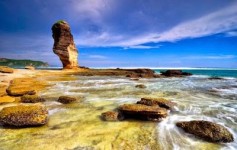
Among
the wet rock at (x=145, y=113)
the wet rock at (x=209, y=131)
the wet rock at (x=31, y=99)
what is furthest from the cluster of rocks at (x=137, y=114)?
the wet rock at (x=31, y=99)

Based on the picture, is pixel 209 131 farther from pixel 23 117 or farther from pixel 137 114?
pixel 23 117

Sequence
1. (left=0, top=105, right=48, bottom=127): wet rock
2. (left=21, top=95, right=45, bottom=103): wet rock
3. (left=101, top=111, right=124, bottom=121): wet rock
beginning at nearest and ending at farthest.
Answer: (left=0, top=105, right=48, bottom=127): wet rock
(left=101, top=111, right=124, bottom=121): wet rock
(left=21, top=95, right=45, bottom=103): wet rock

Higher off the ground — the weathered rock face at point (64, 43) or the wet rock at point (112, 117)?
the weathered rock face at point (64, 43)

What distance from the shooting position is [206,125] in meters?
5.75

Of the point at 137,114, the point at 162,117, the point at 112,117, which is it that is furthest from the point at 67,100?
the point at 162,117

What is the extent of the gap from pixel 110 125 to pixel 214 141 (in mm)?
3309

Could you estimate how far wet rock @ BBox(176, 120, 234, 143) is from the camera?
5307 millimetres

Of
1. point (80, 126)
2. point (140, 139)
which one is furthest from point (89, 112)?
point (140, 139)

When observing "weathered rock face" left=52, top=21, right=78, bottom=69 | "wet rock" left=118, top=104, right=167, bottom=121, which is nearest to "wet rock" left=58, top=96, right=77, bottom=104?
"wet rock" left=118, top=104, right=167, bottom=121

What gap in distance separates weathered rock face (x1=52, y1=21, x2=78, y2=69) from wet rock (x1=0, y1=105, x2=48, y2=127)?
39.9 m

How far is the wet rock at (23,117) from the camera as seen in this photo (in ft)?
19.8

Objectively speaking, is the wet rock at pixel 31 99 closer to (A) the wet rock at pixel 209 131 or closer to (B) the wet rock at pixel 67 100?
(B) the wet rock at pixel 67 100

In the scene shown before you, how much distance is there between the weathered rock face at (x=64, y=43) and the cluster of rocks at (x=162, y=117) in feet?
130

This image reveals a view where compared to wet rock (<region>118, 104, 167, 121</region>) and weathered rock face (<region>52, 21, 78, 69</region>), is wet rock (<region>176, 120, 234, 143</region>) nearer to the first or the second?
wet rock (<region>118, 104, 167, 121</region>)
